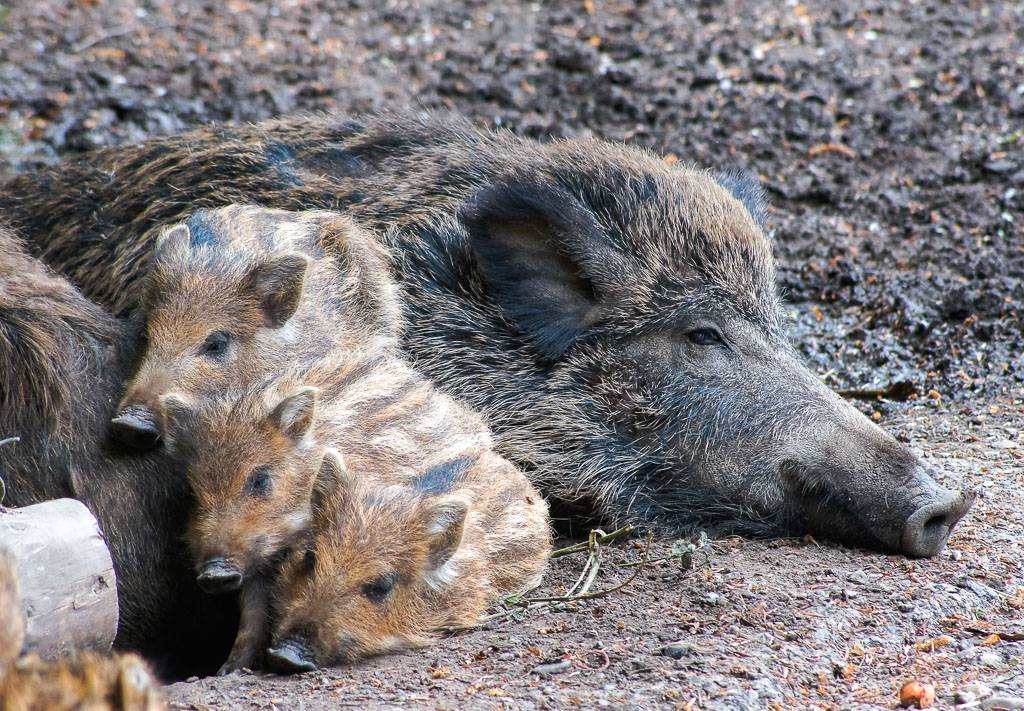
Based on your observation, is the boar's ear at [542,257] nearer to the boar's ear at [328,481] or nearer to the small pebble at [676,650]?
the boar's ear at [328,481]

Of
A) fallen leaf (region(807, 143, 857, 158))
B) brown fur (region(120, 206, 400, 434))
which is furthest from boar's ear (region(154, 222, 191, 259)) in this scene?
fallen leaf (region(807, 143, 857, 158))

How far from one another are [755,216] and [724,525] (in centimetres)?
168

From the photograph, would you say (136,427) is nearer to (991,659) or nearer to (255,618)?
(255,618)

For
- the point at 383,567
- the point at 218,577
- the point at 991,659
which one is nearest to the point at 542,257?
the point at 383,567

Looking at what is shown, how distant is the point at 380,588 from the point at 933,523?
220cm

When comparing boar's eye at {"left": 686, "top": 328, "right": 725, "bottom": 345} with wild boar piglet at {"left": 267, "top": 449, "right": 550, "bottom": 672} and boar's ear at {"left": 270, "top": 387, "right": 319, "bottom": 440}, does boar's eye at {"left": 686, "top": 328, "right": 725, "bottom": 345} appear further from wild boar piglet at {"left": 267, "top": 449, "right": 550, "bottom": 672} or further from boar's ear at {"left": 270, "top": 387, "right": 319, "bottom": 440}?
boar's ear at {"left": 270, "top": 387, "right": 319, "bottom": 440}

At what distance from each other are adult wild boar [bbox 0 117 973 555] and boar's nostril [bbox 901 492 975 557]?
35cm

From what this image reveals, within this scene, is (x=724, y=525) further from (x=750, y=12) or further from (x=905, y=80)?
(x=750, y=12)

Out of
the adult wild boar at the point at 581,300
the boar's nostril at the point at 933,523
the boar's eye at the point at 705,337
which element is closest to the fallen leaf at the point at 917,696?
the boar's nostril at the point at 933,523

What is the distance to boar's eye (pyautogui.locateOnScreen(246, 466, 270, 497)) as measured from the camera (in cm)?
442

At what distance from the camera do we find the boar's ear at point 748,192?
6.46 meters

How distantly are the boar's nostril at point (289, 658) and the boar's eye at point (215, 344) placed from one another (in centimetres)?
A: 117

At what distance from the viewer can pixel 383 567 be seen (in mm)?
4316

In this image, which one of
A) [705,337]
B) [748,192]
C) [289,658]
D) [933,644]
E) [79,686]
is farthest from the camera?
[748,192]
